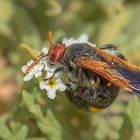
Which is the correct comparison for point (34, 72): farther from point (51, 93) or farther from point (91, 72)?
point (91, 72)

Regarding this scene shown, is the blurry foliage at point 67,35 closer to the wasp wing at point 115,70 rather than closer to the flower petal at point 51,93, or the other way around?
the flower petal at point 51,93

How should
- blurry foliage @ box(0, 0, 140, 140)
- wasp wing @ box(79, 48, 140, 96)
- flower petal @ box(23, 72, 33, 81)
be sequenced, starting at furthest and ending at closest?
blurry foliage @ box(0, 0, 140, 140) < flower petal @ box(23, 72, 33, 81) < wasp wing @ box(79, 48, 140, 96)

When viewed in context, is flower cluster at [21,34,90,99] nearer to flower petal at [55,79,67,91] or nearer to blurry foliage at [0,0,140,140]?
flower petal at [55,79,67,91]

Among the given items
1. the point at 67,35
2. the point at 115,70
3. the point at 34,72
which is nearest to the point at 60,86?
the point at 34,72

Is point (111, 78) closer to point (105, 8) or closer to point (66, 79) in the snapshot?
point (66, 79)

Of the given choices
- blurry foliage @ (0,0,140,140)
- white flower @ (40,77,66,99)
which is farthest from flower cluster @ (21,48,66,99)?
blurry foliage @ (0,0,140,140)

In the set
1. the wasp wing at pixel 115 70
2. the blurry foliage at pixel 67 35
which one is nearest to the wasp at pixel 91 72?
the wasp wing at pixel 115 70

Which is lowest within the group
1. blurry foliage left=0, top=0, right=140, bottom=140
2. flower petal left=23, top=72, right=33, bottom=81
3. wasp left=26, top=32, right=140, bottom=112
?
flower petal left=23, top=72, right=33, bottom=81
